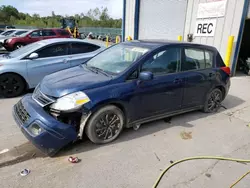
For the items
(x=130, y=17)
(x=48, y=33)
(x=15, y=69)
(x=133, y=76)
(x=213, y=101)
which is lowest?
(x=213, y=101)

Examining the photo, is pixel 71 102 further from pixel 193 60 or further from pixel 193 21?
pixel 193 21

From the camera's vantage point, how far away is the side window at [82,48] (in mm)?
Result: 5754

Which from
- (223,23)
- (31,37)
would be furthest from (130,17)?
(31,37)

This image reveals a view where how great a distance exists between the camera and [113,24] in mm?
53406

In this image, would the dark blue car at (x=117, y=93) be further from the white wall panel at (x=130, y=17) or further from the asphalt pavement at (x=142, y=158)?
the white wall panel at (x=130, y=17)

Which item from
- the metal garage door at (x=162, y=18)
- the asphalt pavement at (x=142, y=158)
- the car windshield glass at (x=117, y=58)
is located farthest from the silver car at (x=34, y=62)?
the metal garage door at (x=162, y=18)

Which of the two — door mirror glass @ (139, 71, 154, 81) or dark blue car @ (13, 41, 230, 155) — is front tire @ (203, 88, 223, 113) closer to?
dark blue car @ (13, 41, 230, 155)

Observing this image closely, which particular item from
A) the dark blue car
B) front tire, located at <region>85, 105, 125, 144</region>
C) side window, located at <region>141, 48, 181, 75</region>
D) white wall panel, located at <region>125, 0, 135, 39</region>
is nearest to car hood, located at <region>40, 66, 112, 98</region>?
the dark blue car

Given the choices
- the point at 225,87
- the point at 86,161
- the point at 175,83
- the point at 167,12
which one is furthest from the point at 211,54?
the point at 167,12

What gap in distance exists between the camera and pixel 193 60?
397cm

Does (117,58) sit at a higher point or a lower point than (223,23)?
lower

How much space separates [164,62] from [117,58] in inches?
33.1

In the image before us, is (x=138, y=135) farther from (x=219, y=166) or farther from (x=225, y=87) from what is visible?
(x=225, y=87)

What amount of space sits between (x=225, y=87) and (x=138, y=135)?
246cm
